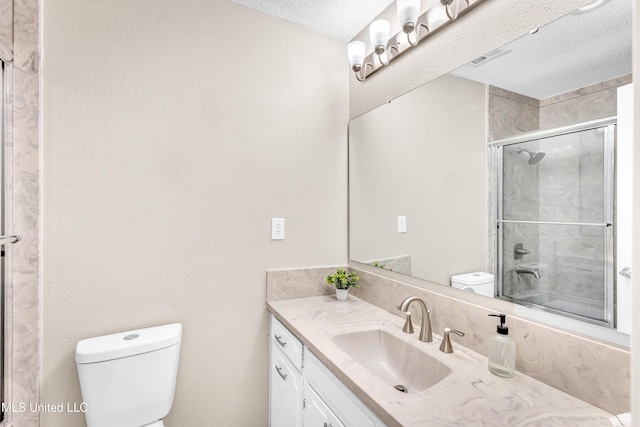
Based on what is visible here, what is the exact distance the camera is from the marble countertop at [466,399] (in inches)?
28.7

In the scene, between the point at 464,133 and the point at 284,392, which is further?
the point at 284,392

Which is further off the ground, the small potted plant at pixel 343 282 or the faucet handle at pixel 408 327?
the small potted plant at pixel 343 282

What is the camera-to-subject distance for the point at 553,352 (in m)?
0.88

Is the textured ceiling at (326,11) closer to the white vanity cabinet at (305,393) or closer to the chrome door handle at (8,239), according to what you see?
the chrome door handle at (8,239)

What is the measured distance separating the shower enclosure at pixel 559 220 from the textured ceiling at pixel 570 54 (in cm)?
14

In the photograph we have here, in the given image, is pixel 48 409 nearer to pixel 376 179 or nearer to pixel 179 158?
pixel 179 158

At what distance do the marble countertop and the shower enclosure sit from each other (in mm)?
239

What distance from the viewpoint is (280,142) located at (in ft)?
5.49

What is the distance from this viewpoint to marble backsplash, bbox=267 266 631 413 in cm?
76

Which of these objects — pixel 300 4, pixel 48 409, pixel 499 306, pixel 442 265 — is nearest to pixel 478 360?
pixel 499 306

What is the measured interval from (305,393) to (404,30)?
5.07 feet
